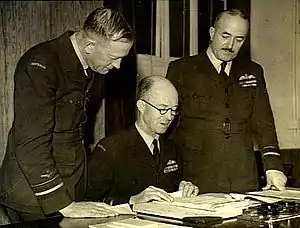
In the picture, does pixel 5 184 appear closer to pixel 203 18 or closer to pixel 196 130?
pixel 196 130

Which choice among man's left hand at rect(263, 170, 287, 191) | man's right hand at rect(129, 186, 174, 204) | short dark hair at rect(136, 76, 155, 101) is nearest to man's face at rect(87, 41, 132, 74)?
short dark hair at rect(136, 76, 155, 101)

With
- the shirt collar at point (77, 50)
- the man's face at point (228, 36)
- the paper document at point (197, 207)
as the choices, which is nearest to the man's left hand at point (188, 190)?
the paper document at point (197, 207)

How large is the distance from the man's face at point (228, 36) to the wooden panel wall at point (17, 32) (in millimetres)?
552

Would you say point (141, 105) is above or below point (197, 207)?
above

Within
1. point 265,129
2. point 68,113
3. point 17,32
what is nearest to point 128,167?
point 68,113

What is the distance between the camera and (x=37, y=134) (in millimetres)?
1600

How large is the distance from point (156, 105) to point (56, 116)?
0.35 meters

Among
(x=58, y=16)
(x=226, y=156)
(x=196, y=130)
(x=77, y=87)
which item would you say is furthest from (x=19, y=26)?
(x=226, y=156)

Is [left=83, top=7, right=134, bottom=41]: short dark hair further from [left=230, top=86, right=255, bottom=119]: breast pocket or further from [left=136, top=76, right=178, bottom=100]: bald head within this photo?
[left=230, top=86, right=255, bottom=119]: breast pocket

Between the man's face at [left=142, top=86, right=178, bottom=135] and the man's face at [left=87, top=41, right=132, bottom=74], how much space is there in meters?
0.27

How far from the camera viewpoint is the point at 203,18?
99.0 inches

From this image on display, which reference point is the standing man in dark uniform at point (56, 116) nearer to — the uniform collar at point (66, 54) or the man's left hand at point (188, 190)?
the uniform collar at point (66, 54)

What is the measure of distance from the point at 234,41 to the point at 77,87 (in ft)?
1.96

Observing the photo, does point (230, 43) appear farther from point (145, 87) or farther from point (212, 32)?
point (145, 87)
